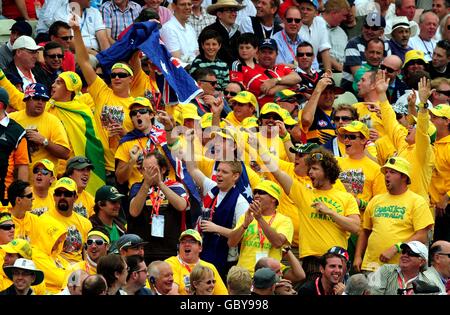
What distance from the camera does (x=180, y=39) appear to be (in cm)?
2081

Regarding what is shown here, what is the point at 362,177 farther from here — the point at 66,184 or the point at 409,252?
the point at 66,184

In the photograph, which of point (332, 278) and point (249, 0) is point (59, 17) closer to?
point (249, 0)

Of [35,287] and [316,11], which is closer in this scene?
[35,287]

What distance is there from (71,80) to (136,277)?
14.4ft

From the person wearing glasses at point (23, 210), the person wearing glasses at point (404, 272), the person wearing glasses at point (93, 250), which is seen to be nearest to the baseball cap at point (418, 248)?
the person wearing glasses at point (404, 272)

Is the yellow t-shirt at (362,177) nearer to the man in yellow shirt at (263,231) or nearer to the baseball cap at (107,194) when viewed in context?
the man in yellow shirt at (263,231)

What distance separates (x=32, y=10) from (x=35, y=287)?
7016 millimetres

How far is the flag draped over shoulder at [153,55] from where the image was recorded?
61.4 ft

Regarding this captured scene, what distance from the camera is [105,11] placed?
2106 centimetres

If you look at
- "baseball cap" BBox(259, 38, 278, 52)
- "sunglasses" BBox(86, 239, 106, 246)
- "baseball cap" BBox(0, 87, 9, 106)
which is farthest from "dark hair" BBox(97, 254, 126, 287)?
"baseball cap" BBox(259, 38, 278, 52)

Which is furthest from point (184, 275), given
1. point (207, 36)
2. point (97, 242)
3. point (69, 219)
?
point (207, 36)

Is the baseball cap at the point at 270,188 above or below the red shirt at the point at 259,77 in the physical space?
below

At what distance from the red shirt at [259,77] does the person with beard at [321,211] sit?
3.31m
